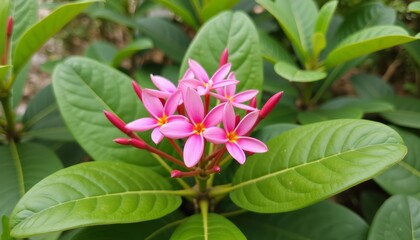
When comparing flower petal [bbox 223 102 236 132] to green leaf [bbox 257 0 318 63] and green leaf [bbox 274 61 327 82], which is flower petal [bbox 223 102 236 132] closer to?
green leaf [bbox 274 61 327 82]

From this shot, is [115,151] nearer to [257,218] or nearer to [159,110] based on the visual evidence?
[159,110]

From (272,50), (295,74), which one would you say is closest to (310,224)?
(295,74)

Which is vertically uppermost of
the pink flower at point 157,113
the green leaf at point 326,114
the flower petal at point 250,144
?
the pink flower at point 157,113

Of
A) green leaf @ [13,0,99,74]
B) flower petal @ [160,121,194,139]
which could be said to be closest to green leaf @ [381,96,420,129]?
flower petal @ [160,121,194,139]

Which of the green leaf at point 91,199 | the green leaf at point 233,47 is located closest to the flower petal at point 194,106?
the green leaf at point 91,199

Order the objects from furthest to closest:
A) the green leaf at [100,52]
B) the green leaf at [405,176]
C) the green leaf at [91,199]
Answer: the green leaf at [100,52], the green leaf at [405,176], the green leaf at [91,199]

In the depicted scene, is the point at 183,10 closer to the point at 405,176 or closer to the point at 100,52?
the point at 100,52

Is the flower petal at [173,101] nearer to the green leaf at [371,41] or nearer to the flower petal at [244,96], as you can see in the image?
the flower petal at [244,96]
